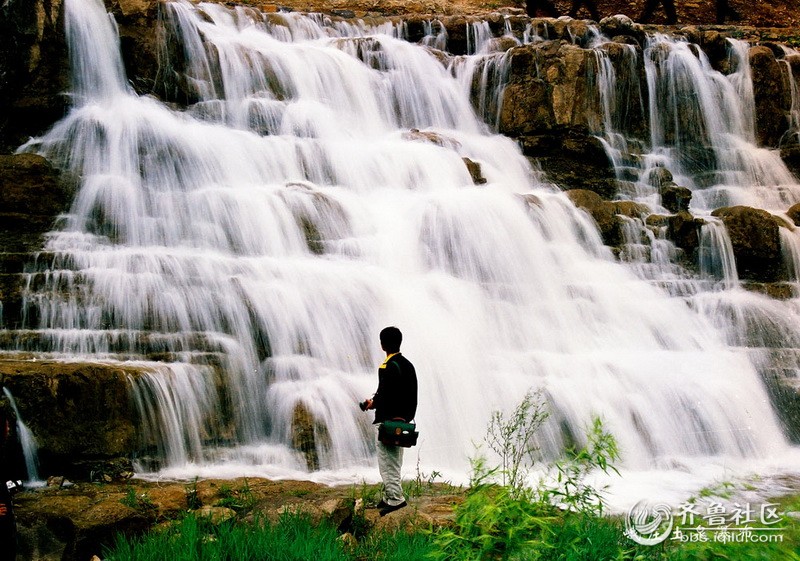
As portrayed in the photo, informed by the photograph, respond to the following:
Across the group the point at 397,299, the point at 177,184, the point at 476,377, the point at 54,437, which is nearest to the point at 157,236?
the point at 177,184

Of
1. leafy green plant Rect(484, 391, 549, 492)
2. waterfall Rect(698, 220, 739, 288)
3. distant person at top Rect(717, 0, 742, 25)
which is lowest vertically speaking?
leafy green plant Rect(484, 391, 549, 492)

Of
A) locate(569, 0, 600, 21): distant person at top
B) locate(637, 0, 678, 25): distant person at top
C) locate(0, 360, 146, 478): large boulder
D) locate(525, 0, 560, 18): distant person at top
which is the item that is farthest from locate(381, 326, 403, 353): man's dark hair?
locate(637, 0, 678, 25): distant person at top

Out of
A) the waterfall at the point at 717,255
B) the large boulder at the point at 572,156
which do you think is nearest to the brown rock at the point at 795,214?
the waterfall at the point at 717,255

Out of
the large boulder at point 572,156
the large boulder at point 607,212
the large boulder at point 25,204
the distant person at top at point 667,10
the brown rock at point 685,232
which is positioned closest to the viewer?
the large boulder at point 25,204

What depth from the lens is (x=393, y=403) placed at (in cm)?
569

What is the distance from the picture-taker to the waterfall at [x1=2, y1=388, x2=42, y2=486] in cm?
700

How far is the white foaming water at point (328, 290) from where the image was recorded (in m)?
8.52

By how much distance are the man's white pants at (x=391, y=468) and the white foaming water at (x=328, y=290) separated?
2.27 metres

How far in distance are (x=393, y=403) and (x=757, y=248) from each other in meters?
11.1

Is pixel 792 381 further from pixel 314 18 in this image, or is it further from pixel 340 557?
pixel 314 18

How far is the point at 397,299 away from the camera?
10719 mm

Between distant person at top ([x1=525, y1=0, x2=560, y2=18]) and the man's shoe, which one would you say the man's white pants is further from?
distant person at top ([x1=525, y1=0, x2=560, y2=18])

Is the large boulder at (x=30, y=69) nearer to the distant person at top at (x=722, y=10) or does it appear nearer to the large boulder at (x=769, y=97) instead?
the large boulder at (x=769, y=97)

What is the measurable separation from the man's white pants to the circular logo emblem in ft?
5.53
